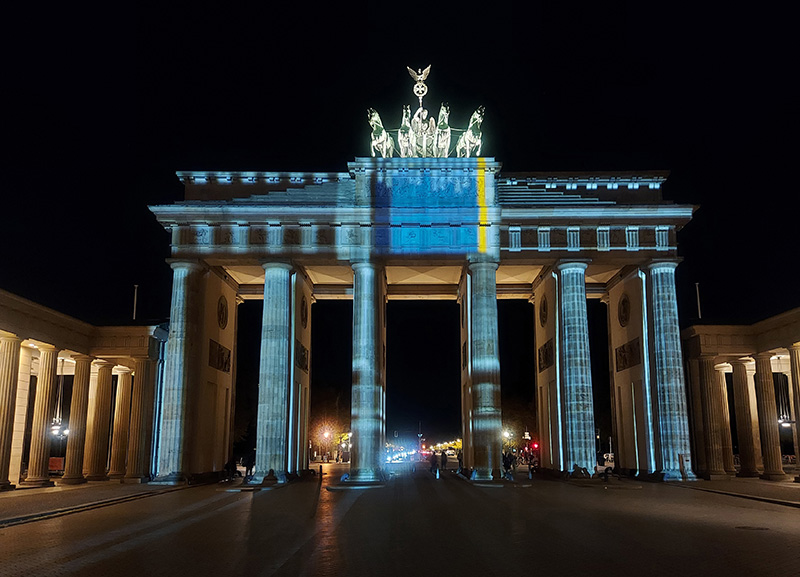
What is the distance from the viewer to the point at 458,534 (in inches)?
646

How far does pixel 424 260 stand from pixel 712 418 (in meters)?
18.7

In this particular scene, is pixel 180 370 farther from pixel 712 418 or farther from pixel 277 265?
pixel 712 418

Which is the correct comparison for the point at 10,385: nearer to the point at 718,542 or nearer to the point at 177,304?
the point at 177,304

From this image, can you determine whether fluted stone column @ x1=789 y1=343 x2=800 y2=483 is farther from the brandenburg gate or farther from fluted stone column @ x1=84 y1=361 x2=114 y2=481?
fluted stone column @ x1=84 y1=361 x2=114 y2=481

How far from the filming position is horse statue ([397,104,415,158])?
3997 centimetres

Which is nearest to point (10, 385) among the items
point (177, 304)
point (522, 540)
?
point (177, 304)

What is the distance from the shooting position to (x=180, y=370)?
36719 mm

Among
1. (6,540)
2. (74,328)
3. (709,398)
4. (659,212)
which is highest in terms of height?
(659,212)

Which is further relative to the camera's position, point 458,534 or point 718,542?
point 458,534

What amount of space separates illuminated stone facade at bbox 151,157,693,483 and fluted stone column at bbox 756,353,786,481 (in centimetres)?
753

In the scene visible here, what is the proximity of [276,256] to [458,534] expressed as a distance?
24.5 meters

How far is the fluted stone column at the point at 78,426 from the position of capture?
40.6 meters

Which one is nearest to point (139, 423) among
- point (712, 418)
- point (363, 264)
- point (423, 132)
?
point (363, 264)

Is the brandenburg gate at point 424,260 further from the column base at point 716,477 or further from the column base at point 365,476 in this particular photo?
the column base at point 716,477
